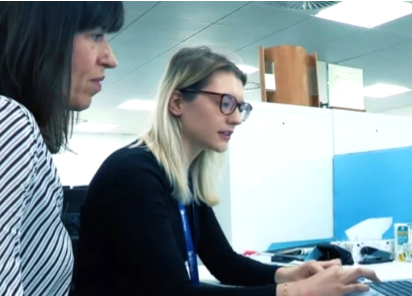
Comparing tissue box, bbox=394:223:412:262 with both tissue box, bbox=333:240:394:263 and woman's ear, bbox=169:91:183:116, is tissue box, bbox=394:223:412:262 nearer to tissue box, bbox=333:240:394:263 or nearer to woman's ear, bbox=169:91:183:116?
tissue box, bbox=333:240:394:263

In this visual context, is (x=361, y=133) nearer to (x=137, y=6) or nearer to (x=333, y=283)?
(x=333, y=283)

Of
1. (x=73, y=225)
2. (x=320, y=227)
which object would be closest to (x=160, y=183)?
(x=73, y=225)

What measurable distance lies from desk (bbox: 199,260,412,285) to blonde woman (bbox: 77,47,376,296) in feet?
0.27

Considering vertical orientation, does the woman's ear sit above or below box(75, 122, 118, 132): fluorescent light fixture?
above

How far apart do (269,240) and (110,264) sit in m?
0.60

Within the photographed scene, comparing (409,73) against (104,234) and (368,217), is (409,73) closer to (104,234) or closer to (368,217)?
(104,234)

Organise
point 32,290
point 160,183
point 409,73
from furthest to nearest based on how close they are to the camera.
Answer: point 160,183
point 32,290
point 409,73

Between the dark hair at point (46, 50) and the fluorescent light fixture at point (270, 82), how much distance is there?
257 mm

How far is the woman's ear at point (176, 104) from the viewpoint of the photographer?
0.96 m

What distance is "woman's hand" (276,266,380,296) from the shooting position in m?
0.79

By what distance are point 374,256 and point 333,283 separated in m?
0.48

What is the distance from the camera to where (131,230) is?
0.88m

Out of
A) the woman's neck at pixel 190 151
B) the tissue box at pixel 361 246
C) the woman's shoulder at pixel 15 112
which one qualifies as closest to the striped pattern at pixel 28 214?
the woman's shoulder at pixel 15 112

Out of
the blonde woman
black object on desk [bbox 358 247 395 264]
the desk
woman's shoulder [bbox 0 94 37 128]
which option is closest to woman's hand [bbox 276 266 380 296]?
the blonde woman
